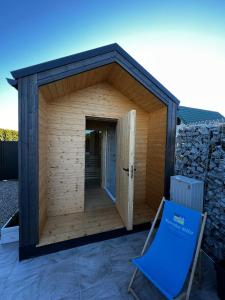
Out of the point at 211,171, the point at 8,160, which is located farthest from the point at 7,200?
the point at 211,171

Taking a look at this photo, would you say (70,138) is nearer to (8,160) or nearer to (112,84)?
(112,84)

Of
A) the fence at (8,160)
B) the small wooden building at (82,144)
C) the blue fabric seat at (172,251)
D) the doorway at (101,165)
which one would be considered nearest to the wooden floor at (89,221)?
the small wooden building at (82,144)

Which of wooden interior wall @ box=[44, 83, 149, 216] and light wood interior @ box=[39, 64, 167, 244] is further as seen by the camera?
wooden interior wall @ box=[44, 83, 149, 216]

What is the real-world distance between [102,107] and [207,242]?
3030 millimetres

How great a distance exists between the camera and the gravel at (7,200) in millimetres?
3139

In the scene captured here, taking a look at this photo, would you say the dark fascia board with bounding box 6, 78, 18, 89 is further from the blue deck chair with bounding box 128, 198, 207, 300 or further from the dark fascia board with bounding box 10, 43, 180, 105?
the blue deck chair with bounding box 128, 198, 207, 300

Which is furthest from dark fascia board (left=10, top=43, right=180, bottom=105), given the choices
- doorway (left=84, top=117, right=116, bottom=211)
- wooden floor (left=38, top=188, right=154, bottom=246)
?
wooden floor (left=38, top=188, right=154, bottom=246)

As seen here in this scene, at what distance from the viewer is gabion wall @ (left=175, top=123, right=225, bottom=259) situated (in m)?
1.94

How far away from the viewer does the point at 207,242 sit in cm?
211

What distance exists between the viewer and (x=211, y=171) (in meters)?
2.10

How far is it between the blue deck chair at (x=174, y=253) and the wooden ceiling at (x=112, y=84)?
206 cm

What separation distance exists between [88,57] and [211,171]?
252 centimetres

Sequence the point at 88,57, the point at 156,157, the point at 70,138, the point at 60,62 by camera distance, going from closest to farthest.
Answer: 1. the point at 60,62
2. the point at 88,57
3. the point at 70,138
4. the point at 156,157

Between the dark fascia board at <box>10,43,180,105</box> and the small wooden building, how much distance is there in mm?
12
